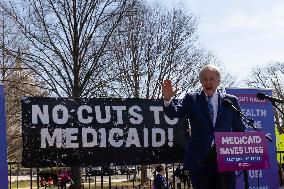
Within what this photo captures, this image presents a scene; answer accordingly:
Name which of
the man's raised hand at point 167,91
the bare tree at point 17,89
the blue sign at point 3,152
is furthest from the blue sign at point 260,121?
the bare tree at point 17,89

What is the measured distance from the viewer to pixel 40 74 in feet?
61.2

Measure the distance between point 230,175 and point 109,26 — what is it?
1501 cm

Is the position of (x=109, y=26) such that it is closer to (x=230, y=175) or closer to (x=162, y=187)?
(x=162, y=187)

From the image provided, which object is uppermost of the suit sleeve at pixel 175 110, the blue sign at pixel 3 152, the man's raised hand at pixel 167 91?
the man's raised hand at pixel 167 91

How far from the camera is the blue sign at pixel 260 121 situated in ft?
24.8

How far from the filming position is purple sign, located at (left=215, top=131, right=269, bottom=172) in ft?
12.6

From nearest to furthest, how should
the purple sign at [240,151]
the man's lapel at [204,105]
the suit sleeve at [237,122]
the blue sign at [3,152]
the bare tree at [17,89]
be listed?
the purple sign at [240,151] → the man's lapel at [204,105] → the suit sleeve at [237,122] → the blue sign at [3,152] → the bare tree at [17,89]

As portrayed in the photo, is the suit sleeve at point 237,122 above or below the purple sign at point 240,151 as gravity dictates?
above

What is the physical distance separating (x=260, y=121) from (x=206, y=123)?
13.5 feet

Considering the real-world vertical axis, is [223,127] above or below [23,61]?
below

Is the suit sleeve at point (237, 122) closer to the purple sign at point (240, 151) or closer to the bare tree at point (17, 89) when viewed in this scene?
the purple sign at point (240, 151)

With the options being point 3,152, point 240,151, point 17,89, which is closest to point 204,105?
point 240,151

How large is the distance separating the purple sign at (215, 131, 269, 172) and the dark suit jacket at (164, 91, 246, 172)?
115 mm

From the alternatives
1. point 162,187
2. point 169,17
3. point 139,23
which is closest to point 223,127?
point 162,187
